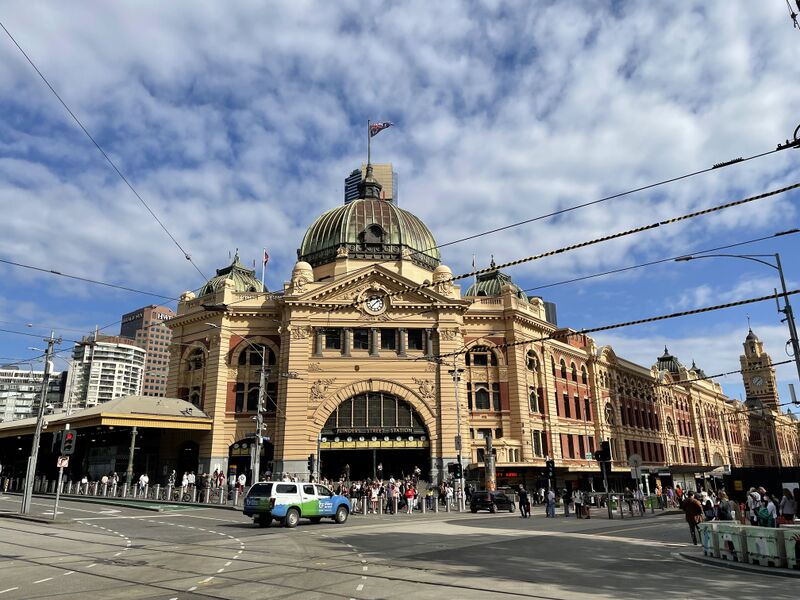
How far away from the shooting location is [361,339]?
49.4 m

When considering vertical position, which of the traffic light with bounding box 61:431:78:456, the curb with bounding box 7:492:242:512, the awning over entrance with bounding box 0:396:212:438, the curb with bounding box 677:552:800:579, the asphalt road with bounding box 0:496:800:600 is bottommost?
the curb with bounding box 677:552:800:579

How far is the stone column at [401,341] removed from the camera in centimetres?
4894

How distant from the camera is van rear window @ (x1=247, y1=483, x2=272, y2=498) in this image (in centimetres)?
2427

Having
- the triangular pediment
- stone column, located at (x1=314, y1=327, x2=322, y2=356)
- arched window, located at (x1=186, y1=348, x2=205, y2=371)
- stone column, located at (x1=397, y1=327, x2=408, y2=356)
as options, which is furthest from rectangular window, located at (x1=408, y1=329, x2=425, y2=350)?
arched window, located at (x1=186, y1=348, x2=205, y2=371)

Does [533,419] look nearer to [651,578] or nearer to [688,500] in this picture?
[688,500]

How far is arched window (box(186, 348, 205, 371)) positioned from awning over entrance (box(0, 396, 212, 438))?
3.68 meters

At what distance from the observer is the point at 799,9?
11.5 m

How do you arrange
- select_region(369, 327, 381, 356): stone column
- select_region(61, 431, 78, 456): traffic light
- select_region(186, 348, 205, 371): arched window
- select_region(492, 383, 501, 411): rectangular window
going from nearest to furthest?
select_region(61, 431, 78, 456): traffic light
select_region(369, 327, 381, 356): stone column
select_region(492, 383, 501, 411): rectangular window
select_region(186, 348, 205, 371): arched window

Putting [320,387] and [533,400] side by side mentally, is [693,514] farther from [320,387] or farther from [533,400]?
[533,400]

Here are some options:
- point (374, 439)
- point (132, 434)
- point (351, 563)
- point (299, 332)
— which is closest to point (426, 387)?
point (374, 439)

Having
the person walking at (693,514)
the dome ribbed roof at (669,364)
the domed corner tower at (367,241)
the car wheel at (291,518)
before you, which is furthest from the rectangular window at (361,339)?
the dome ribbed roof at (669,364)

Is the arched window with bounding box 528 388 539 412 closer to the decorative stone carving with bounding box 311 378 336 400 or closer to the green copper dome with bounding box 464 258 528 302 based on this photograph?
the green copper dome with bounding box 464 258 528 302

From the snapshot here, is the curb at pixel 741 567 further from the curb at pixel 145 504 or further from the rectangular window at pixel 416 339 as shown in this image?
the rectangular window at pixel 416 339

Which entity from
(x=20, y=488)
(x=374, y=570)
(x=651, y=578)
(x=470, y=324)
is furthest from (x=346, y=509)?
(x=20, y=488)
